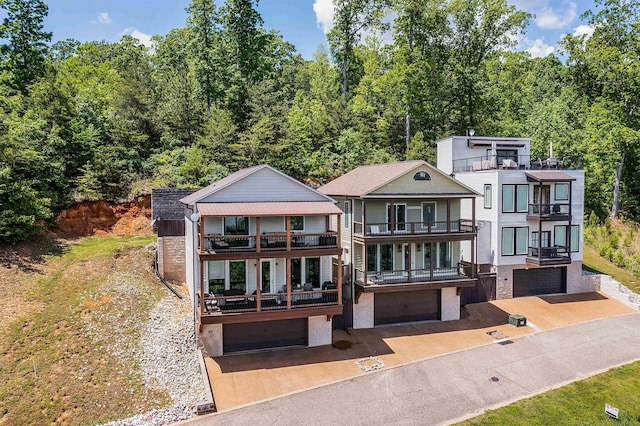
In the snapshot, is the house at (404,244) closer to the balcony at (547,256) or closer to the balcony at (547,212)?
the balcony at (547,256)

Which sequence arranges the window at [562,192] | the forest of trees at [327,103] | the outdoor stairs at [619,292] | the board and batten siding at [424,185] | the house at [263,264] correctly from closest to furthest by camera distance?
the house at [263,264], the board and batten siding at [424,185], the outdoor stairs at [619,292], the window at [562,192], the forest of trees at [327,103]

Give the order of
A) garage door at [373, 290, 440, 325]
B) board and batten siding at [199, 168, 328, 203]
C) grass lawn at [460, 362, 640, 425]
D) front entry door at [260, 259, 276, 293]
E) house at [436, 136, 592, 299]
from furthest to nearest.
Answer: house at [436, 136, 592, 299] → garage door at [373, 290, 440, 325] → front entry door at [260, 259, 276, 293] → board and batten siding at [199, 168, 328, 203] → grass lawn at [460, 362, 640, 425]

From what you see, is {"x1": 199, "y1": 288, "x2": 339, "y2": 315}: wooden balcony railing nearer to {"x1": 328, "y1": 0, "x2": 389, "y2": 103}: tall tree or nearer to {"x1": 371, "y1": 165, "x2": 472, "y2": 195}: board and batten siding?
{"x1": 371, "y1": 165, "x2": 472, "y2": 195}: board and batten siding

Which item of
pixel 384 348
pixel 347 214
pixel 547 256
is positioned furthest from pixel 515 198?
pixel 384 348

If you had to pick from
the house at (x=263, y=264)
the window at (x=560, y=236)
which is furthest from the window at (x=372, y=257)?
the window at (x=560, y=236)

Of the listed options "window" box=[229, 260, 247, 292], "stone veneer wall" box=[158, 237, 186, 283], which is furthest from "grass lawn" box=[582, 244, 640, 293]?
"stone veneer wall" box=[158, 237, 186, 283]

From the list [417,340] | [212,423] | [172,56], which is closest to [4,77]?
[172,56]
